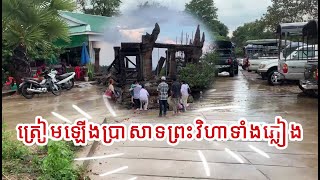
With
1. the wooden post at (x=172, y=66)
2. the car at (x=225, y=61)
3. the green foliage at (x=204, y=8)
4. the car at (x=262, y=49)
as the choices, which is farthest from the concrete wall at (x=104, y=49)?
the green foliage at (x=204, y=8)

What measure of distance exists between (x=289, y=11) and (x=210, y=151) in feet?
69.1

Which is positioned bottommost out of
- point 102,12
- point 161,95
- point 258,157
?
point 258,157

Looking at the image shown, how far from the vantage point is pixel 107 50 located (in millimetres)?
19141

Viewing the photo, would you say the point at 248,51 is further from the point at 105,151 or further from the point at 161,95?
the point at 105,151

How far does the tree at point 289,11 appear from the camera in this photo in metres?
23.4

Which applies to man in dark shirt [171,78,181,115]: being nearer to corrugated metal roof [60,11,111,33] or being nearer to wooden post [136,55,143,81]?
wooden post [136,55,143,81]

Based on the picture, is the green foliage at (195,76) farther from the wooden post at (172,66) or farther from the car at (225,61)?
the car at (225,61)

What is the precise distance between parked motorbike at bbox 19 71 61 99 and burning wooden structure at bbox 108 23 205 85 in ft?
7.88

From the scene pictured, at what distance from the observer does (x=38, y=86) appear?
1350 centimetres

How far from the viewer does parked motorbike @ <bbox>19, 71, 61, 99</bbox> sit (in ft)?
43.2

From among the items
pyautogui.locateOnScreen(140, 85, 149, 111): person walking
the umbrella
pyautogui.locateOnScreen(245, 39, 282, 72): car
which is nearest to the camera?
pyautogui.locateOnScreen(140, 85, 149, 111): person walking

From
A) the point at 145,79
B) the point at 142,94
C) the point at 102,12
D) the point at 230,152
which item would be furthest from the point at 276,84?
the point at 102,12

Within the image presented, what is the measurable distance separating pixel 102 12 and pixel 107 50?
1556 centimetres

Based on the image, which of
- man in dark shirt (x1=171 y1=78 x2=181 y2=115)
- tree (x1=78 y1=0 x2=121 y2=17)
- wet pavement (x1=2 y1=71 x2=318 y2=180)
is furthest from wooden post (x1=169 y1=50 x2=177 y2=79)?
tree (x1=78 y1=0 x2=121 y2=17)
